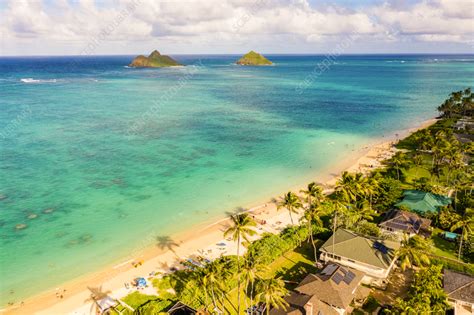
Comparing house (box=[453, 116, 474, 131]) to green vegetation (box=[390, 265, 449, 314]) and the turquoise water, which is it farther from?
green vegetation (box=[390, 265, 449, 314])

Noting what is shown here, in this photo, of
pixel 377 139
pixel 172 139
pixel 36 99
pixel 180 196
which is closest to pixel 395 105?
pixel 377 139

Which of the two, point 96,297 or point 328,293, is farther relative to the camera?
point 96,297

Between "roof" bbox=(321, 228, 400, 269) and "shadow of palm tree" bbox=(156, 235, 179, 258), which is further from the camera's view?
"shadow of palm tree" bbox=(156, 235, 179, 258)

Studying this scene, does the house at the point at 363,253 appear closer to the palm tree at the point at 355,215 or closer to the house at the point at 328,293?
the house at the point at 328,293

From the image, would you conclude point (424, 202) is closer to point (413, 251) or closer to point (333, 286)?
point (413, 251)

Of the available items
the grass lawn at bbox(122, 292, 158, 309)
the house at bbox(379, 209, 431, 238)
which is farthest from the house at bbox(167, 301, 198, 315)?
the house at bbox(379, 209, 431, 238)

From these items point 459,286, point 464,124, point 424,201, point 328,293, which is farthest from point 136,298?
point 464,124
